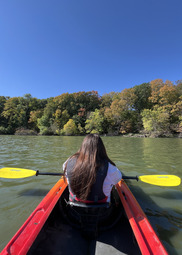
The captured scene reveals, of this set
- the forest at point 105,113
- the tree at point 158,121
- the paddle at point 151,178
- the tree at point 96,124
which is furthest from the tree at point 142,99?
the paddle at point 151,178

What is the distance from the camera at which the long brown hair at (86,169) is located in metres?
1.38

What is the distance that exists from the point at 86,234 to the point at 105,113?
2990 centimetres

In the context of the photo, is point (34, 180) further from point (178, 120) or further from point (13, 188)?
point (178, 120)

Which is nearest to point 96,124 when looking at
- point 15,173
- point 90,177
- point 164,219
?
point 15,173

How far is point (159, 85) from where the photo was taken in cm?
3041

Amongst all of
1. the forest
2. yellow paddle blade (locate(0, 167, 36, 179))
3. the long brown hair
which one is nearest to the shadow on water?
the long brown hair

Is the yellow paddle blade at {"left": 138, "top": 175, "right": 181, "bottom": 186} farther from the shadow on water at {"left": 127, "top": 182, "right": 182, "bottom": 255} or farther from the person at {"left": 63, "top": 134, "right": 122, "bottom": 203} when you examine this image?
the person at {"left": 63, "top": 134, "right": 122, "bottom": 203}

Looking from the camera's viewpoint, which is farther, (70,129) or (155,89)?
(155,89)

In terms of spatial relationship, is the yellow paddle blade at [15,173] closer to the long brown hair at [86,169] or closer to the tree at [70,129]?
the long brown hair at [86,169]

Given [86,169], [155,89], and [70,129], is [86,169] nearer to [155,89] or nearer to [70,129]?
[70,129]

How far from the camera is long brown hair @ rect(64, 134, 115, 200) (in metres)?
1.38

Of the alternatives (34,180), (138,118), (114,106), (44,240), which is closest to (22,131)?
(114,106)

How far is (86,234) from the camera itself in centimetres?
150

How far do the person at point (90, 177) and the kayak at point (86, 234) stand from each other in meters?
0.10
